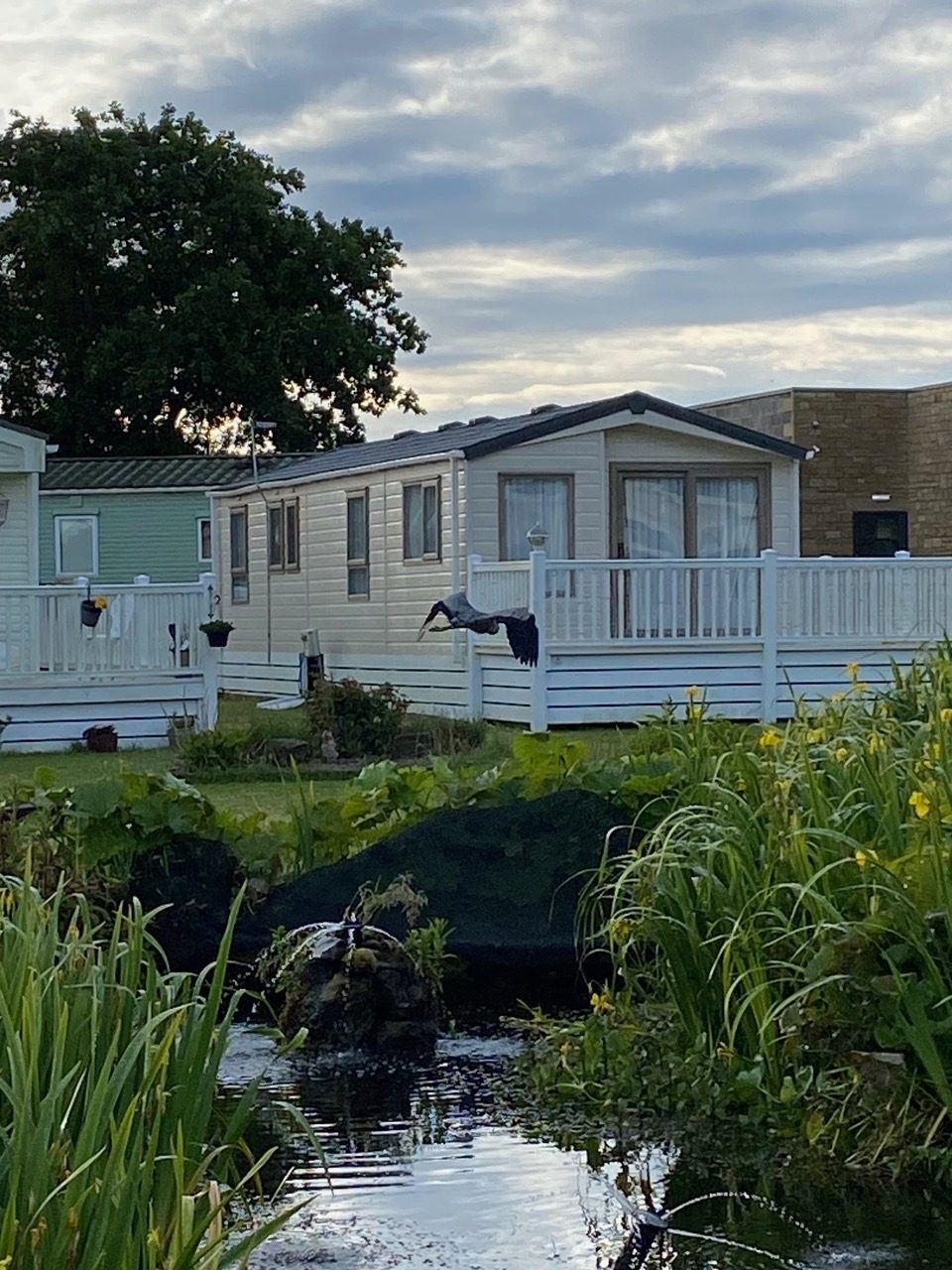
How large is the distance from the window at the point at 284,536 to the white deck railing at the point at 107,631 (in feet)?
25.2

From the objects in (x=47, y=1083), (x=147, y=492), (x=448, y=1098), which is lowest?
(x=448, y=1098)

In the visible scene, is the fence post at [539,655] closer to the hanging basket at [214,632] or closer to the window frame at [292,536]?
the hanging basket at [214,632]

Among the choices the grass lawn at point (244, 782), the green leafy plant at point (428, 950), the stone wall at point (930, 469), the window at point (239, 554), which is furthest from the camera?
the stone wall at point (930, 469)

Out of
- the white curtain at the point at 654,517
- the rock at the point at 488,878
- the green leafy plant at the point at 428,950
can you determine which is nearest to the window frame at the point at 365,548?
the white curtain at the point at 654,517

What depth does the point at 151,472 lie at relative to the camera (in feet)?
109

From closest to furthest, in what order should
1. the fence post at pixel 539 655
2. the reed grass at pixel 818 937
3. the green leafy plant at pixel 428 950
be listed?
the reed grass at pixel 818 937, the green leafy plant at pixel 428 950, the fence post at pixel 539 655

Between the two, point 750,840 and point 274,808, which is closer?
point 750,840

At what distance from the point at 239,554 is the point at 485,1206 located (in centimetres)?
2218

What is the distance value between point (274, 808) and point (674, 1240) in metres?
7.22

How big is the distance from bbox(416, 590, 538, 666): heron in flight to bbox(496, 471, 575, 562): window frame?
9.39ft

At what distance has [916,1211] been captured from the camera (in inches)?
173

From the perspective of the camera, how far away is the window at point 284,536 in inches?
952

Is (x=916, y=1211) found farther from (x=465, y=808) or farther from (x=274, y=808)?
(x=274, y=808)

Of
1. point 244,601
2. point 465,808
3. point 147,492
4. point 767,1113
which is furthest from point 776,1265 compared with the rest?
point 147,492
